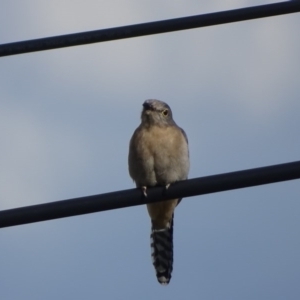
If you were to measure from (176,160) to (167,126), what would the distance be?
595 millimetres

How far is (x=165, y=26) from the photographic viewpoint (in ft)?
22.7

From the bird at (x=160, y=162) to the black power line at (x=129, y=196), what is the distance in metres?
2.72

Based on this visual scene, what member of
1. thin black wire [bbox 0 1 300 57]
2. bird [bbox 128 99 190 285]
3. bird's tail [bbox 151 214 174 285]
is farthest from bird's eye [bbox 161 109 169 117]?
thin black wire [bbox 0 1 300 57]

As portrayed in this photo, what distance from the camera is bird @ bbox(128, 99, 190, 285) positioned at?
31.9 feet

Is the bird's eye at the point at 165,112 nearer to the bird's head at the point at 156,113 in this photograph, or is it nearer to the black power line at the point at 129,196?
the bird's head at the point at 156,113

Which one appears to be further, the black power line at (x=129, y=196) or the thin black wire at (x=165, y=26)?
the thin black wire at (x=165, y=26)

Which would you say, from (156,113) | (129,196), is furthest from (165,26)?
(156,113)

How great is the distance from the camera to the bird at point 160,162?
973 cm

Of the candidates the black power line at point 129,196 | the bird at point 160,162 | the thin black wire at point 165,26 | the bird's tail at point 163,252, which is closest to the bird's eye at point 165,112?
the bird at point 160,162

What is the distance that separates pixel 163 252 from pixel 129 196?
15.3ft

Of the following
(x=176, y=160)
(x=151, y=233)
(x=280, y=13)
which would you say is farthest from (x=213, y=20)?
(x=151, y=233)

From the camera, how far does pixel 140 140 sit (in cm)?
1008

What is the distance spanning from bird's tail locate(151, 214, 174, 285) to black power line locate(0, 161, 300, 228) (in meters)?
4.48

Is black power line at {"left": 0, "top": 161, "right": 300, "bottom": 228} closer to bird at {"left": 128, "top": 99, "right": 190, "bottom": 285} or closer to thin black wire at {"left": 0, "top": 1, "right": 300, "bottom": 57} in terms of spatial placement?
thin black wire at {"left": 0, "top": 1, "right": 300, "bottom": 57}
